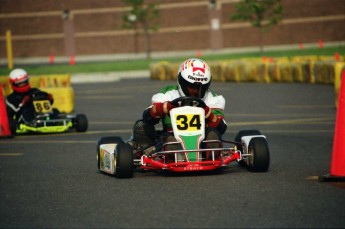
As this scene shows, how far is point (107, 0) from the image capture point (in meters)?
70.0

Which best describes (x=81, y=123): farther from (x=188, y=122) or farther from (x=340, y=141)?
(x=340, y=141)

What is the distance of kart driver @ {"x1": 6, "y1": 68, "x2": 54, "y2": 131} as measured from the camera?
54.5 feet

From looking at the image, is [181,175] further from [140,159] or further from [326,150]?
[326,150]

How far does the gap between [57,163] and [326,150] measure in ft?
11.4

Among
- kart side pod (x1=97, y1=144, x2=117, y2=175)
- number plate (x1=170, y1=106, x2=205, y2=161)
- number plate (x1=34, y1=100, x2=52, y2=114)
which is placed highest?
number plate (x1=170, y1=106, x2=205, y2=161)

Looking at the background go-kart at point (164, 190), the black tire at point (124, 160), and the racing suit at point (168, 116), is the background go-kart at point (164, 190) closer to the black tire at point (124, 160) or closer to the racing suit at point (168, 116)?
the black tire at point (124, 160)

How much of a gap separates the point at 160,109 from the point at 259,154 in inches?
45.0

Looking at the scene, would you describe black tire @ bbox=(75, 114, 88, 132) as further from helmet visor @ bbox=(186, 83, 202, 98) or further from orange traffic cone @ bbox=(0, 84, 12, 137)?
helmet visor @ bbox=(186, 83, 202, 98)

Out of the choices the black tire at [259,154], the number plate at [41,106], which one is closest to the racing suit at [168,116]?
the black tire at [259,154]

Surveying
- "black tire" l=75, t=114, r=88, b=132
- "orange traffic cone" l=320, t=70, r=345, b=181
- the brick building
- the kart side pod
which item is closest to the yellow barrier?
"black tire" l=75, t=114, r=88, b=132

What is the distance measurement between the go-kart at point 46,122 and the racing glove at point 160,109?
6279 millimetres

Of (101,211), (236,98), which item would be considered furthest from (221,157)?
(236,98)

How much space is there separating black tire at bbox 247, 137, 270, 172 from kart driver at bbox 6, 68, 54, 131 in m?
7.30

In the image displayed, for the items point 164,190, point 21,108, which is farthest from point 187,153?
point 21,108
